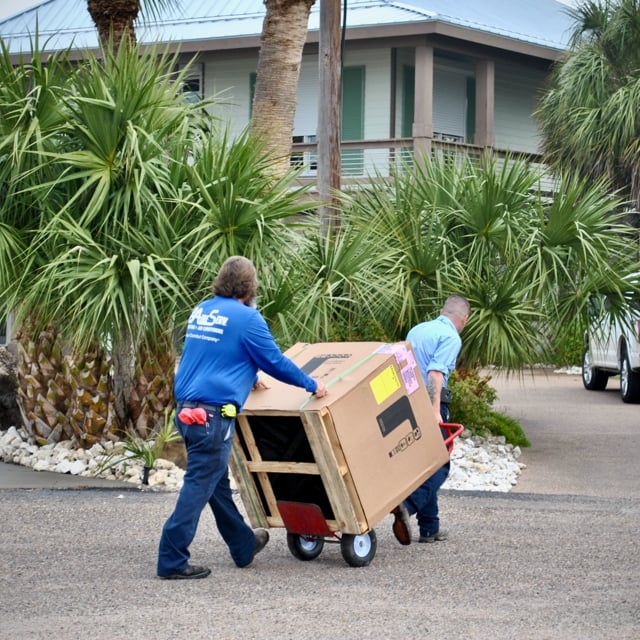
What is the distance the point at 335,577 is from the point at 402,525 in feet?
3.10

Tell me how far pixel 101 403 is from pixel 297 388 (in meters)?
4.18

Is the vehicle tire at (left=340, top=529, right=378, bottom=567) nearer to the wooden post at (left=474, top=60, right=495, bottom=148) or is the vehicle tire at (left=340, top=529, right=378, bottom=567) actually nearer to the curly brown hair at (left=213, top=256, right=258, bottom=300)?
the curly brown hair at (left=213, top=256, right=258, bottom=300)

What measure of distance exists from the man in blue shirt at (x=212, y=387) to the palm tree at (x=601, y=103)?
670 inches

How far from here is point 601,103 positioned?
24.0 metres

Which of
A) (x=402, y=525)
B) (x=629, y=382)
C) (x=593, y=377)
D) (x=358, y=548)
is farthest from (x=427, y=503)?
(x=593, y=377)

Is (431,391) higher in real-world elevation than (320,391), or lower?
lower

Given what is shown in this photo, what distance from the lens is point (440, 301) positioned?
12328 millimetres

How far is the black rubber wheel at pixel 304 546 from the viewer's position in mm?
7652

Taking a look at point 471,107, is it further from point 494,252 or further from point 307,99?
point 494,252

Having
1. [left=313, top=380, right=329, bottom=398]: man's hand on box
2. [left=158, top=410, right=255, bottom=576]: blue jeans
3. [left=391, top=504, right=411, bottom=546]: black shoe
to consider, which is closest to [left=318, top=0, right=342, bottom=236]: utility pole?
[left=391, top=504, right=411, bottom=546]: black shoe

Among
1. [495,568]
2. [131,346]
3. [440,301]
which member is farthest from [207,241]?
[495,568]

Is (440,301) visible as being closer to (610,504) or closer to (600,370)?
(610,504)

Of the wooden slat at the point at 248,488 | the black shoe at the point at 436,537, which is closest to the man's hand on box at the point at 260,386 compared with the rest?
the wooden slat at the point at 248,488

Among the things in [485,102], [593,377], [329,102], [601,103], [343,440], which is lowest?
[593,377]
